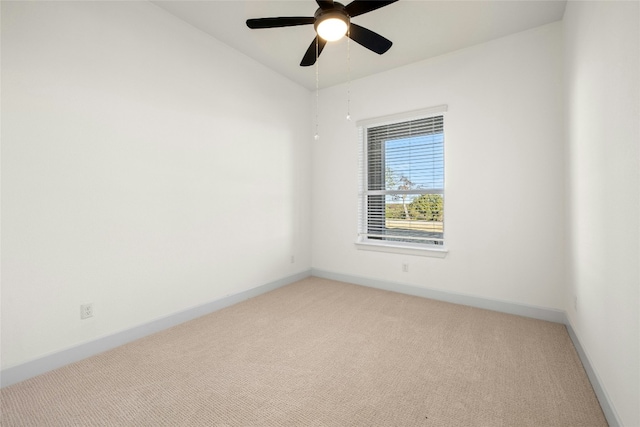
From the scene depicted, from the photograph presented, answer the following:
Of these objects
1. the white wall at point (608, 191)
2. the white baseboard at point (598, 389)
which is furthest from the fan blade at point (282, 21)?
the white baseboard at point (598, 389)

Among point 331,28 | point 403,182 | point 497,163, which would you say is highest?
Answer: point 331,28

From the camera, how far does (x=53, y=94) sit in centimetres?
202

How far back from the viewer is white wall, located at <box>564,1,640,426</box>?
4.10 ft

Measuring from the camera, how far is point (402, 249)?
3.73 meters

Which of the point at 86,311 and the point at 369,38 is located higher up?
the point at 369,38

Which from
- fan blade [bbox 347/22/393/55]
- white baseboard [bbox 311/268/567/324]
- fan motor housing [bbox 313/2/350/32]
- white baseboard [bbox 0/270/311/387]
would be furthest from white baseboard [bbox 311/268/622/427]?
fan motor housing [bbox 313/2/350/32]

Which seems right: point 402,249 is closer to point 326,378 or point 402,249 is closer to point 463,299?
point 463,299

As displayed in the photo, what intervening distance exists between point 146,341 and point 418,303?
2755 millimetres

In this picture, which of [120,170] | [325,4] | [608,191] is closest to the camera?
[608,191]

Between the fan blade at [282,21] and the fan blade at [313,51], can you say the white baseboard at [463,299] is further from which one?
the fan blade at [282,21]

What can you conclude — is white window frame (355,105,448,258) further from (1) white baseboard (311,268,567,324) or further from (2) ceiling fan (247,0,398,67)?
(2) ceiling fan (247,0,398,67)

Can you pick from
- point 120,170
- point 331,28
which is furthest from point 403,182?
point 120,170

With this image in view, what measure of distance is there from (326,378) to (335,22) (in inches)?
95.3

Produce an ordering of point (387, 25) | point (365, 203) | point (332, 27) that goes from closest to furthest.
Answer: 1. point (332, 27)
2. point (387, 25)
3. point (365, 203)
